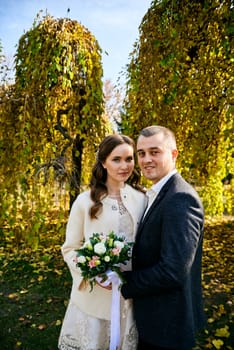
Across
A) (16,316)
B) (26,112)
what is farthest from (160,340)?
(26,112)

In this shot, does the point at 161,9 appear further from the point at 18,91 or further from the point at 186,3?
the point at 18,91

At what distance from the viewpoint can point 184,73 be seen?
3.47 metres

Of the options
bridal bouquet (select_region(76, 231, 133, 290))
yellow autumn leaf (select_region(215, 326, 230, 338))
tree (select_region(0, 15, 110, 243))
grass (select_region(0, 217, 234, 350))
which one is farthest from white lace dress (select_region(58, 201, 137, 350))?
tree (select_region(0, 15, 110, 243))

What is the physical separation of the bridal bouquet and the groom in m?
0.07

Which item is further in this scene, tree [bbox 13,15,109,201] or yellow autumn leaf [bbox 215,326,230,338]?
tree [bbox 13,15,109,201]

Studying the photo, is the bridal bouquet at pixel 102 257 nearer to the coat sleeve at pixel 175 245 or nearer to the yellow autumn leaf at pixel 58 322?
the coat sleeve at pixel 175 245

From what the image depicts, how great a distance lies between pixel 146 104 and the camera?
3250mm

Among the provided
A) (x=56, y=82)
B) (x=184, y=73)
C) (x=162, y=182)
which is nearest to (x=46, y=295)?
(x=56, y=82)

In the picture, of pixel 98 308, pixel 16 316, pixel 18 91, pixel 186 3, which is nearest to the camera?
pixel 98 308

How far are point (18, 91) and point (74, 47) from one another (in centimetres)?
85

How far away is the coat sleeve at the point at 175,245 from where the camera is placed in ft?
4.03

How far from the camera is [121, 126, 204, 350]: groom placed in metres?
1.24

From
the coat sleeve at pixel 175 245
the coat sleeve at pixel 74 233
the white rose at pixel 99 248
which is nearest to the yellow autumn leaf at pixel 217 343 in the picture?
the coat sleeve at pixel 74 233

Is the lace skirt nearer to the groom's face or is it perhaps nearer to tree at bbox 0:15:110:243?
the groom's face
